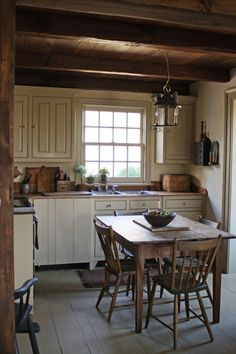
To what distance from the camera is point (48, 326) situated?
3.44m

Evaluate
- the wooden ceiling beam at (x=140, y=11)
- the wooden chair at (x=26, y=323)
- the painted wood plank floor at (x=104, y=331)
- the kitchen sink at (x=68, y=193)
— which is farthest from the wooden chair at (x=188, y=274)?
the kitchen sink at (x=68, y=193)

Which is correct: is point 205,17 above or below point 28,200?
above

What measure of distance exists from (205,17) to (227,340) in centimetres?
248

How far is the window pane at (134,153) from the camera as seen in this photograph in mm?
5984

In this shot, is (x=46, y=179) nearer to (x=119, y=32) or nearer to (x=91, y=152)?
(x=91, y=152)

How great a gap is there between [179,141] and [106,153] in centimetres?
108

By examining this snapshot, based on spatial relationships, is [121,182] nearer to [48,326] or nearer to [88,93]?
[88,93]

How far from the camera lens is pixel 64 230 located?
200 inches

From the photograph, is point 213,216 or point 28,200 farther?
point 213,216

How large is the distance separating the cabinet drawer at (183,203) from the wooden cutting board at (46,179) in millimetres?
1563

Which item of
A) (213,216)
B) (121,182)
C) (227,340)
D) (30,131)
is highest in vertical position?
(30,131)

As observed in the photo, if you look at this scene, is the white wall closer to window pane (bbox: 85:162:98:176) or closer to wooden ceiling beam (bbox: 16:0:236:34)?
window pane (bbox: 85:162:98:176)

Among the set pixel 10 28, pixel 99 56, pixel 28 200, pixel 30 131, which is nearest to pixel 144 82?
pixel 99 56

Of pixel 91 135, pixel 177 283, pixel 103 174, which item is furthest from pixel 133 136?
pixel 177 283
